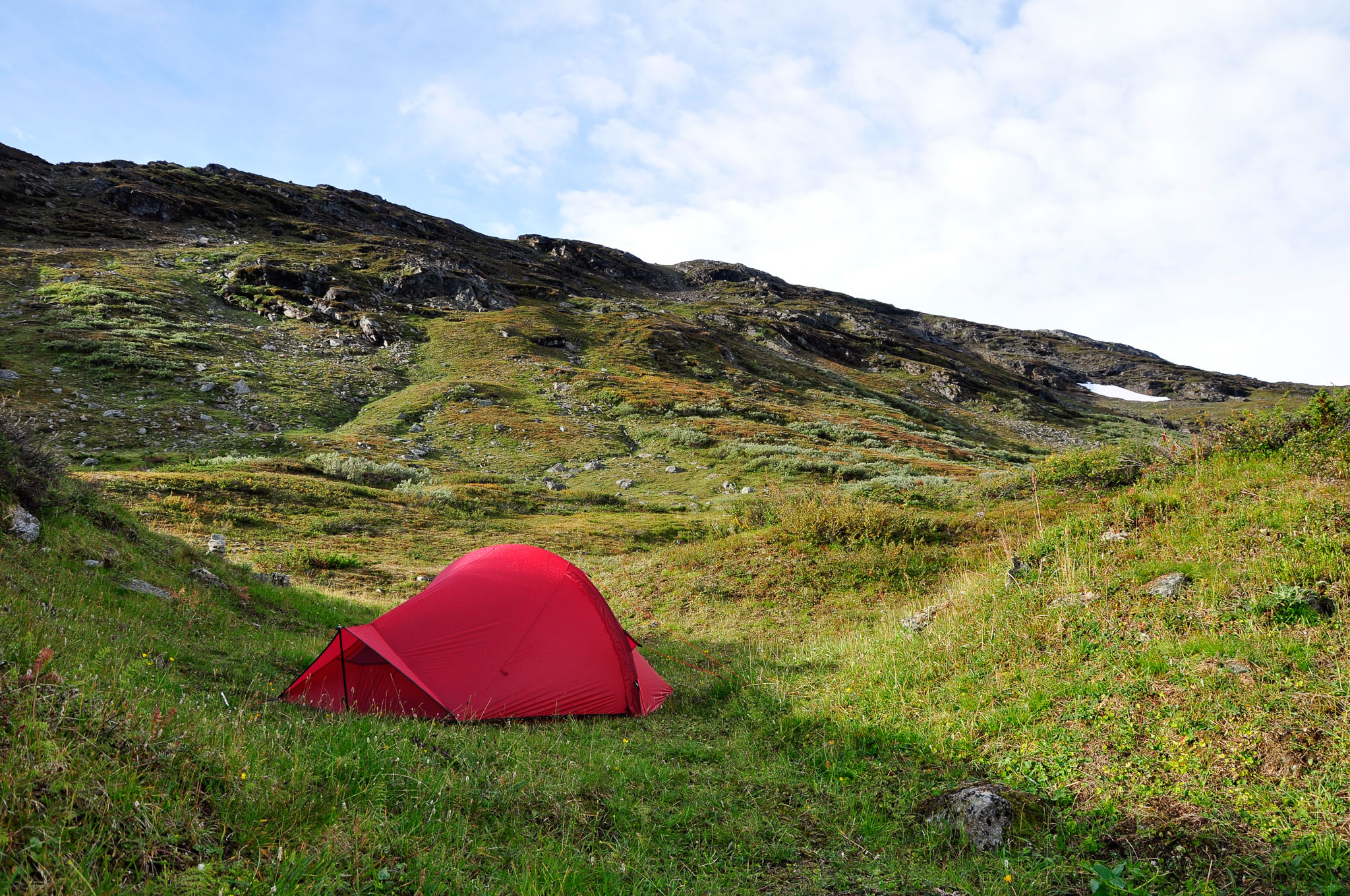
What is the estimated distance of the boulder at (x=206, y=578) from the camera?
1073 cm

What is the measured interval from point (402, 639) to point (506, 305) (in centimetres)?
7189

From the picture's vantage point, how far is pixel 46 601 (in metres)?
7.00

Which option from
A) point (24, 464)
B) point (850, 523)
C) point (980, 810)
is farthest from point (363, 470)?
point (980, 810)

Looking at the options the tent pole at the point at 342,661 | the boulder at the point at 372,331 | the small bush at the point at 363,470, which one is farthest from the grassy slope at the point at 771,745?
the boulder at the point at 372,331

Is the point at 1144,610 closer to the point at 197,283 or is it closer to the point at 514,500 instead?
the point at 514,500

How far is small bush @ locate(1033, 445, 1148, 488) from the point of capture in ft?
44.5

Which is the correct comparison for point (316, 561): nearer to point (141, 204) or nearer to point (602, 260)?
point (141, 204)

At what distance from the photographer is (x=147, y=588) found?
9.05 meters

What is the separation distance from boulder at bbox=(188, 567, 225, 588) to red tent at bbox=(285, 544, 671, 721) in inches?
166

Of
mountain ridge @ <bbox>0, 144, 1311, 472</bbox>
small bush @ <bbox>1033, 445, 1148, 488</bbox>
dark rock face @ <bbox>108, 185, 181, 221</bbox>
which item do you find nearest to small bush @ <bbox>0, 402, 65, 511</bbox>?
small bush @ <bbox>1033, 445, 1148, 488</bbox>

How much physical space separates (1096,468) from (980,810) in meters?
11.8

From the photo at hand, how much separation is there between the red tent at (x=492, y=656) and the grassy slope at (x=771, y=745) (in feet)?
1.85

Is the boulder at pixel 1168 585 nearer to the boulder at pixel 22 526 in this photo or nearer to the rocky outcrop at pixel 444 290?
the boulder at pixel 22 526

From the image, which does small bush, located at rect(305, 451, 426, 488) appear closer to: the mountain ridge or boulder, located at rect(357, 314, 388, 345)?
the mountain ridge
